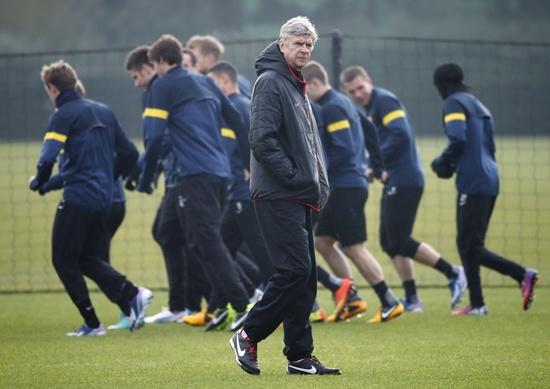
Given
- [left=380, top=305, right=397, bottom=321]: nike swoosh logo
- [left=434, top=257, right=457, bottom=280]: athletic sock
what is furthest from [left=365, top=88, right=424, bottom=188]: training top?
[left=380, top=305, right=397, bottom=321]: nike swoosh logo

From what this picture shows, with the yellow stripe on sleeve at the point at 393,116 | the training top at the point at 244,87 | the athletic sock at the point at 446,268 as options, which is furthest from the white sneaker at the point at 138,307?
the athletic sock at the point at 446,268

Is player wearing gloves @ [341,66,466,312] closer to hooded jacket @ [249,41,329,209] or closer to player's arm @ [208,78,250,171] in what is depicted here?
player's arm @ [208,78,250,171]

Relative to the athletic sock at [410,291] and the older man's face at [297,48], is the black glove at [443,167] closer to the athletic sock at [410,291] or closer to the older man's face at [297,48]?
the athletic sock at [410,291]

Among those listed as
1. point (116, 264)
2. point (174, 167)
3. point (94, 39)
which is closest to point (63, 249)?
point (174, 167)

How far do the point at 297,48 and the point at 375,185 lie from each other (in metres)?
18.3

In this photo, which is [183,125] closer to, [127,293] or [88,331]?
[127,293]

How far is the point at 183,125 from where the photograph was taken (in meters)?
9.93

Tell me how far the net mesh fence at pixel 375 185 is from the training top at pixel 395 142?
155 cm

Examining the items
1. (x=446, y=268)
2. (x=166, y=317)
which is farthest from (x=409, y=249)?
(x=166, y=317)

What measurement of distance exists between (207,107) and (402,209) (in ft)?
7.78

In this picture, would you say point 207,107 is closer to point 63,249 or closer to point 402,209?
point 63,249

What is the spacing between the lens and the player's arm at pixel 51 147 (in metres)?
9.55

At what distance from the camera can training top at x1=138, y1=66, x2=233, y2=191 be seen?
9.84 m

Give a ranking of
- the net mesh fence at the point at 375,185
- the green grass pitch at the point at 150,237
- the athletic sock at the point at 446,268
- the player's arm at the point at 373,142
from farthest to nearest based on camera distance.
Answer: the net mesh fence at the point at 375,185
the green grass pitch at the point at 150,237
the athletic sock at the point at 446,268
the player's arm at the point at 373,142
